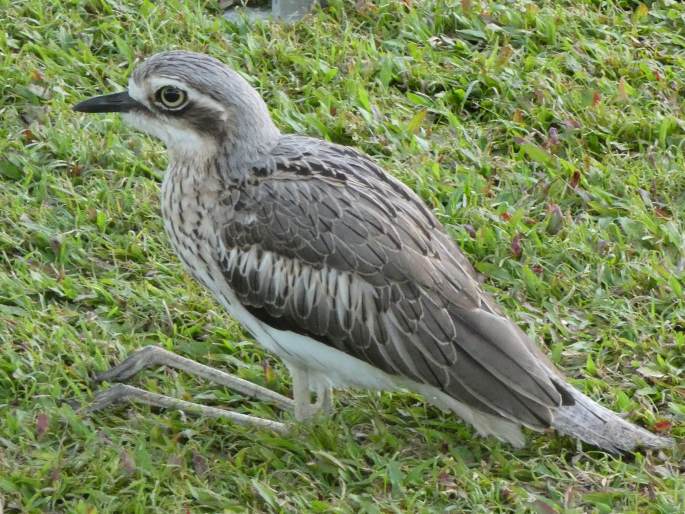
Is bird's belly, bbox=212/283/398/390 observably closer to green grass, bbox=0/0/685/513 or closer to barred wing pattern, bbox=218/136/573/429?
barred wing pattern, bbox=218/136/573/429

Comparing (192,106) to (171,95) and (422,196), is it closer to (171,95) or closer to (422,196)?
(171,95)

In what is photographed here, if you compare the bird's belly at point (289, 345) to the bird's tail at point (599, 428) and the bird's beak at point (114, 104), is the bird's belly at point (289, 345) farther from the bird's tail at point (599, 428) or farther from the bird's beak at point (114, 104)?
the bird's tail at point (599, 428)

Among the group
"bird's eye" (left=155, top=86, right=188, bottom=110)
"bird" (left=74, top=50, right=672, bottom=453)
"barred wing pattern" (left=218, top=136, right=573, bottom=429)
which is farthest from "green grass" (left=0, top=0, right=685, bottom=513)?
"bird's eye" (left=155, top=86, right=188, bottom=110)

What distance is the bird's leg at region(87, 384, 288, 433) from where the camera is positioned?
21.6 feet

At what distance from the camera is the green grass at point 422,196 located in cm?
629

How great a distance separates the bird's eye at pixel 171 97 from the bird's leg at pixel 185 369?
1141 mm

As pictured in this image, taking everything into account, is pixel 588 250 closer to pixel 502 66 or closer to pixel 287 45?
pixel 502 66

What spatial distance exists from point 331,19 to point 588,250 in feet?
8.59

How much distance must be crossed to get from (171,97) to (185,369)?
1281mm

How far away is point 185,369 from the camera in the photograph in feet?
22.5

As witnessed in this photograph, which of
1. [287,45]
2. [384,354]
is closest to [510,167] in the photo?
[287,45]

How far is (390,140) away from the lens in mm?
8391

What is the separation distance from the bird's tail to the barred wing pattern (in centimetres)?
7

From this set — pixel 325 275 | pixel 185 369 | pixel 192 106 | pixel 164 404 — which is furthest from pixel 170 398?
pixel 192 106
